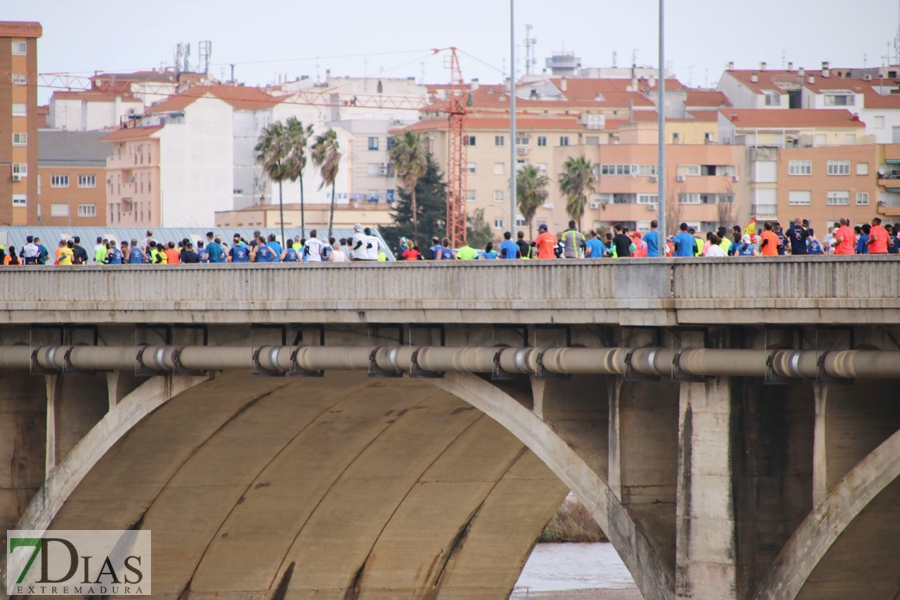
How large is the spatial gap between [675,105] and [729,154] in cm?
1763

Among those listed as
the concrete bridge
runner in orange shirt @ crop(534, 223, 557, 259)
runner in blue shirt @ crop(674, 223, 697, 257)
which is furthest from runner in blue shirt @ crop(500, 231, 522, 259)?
runner in blue shirt @ crop(674, 223, 697, 257)

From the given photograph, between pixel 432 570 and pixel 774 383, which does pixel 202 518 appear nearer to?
pixel 432 570

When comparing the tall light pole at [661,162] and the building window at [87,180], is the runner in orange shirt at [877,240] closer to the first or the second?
the tall light pole at [661,162]

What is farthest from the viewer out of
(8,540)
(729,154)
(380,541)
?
Result: (729,154)

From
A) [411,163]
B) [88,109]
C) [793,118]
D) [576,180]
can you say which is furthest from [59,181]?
[793,118]

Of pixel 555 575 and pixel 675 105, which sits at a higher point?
pixel 675 105

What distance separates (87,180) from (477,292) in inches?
4393

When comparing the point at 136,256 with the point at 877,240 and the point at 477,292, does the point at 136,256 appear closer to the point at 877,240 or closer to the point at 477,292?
the point at 477,292

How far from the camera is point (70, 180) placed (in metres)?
131

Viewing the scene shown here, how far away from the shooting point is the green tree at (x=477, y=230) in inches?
4461

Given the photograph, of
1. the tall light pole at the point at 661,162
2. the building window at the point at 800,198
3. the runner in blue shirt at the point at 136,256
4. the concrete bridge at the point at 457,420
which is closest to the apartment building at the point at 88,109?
the building window at the point at 800,198

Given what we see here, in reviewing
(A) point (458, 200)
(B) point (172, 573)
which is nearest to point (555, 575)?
(B) point (172, 573)

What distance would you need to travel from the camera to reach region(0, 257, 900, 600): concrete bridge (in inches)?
792

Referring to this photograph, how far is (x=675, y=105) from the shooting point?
121 metres
